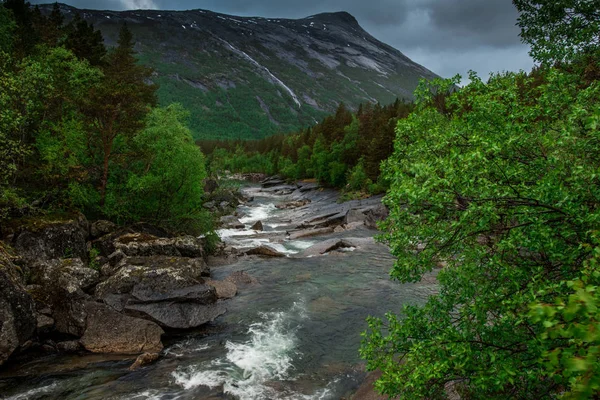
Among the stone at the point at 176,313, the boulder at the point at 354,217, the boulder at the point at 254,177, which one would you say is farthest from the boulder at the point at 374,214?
the boulder at the point at 254,177

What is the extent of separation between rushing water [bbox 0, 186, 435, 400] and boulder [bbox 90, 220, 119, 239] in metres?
7.98

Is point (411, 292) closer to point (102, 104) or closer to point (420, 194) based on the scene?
point (420, 194)

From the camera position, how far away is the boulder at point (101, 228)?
23656 mm

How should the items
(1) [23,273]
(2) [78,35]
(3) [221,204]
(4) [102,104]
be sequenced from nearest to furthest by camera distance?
(1) [23,273] → (4) [102,104] → (2) [78,35] → (3) [221,204]

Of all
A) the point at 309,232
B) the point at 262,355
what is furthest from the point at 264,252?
the point at 262,355

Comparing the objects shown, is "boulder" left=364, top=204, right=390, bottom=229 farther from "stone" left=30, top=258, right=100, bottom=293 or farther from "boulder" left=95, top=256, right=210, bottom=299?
"stone" left=30, top=258, right=100, bottom=293

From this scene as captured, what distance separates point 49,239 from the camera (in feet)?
61.9

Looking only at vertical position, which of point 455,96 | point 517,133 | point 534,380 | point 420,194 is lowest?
point 534,380

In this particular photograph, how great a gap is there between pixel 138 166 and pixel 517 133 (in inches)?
1095

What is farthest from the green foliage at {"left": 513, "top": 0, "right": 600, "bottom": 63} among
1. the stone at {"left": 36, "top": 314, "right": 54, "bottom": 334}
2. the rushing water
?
the stone at {"left": 36, "top": 314, "right": 54, "bottom": 334}

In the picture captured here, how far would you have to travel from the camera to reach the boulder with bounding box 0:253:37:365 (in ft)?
41.7

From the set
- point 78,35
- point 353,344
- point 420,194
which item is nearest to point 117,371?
point 353,344

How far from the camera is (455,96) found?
9023mm

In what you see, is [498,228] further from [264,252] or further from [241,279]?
[264,252]
